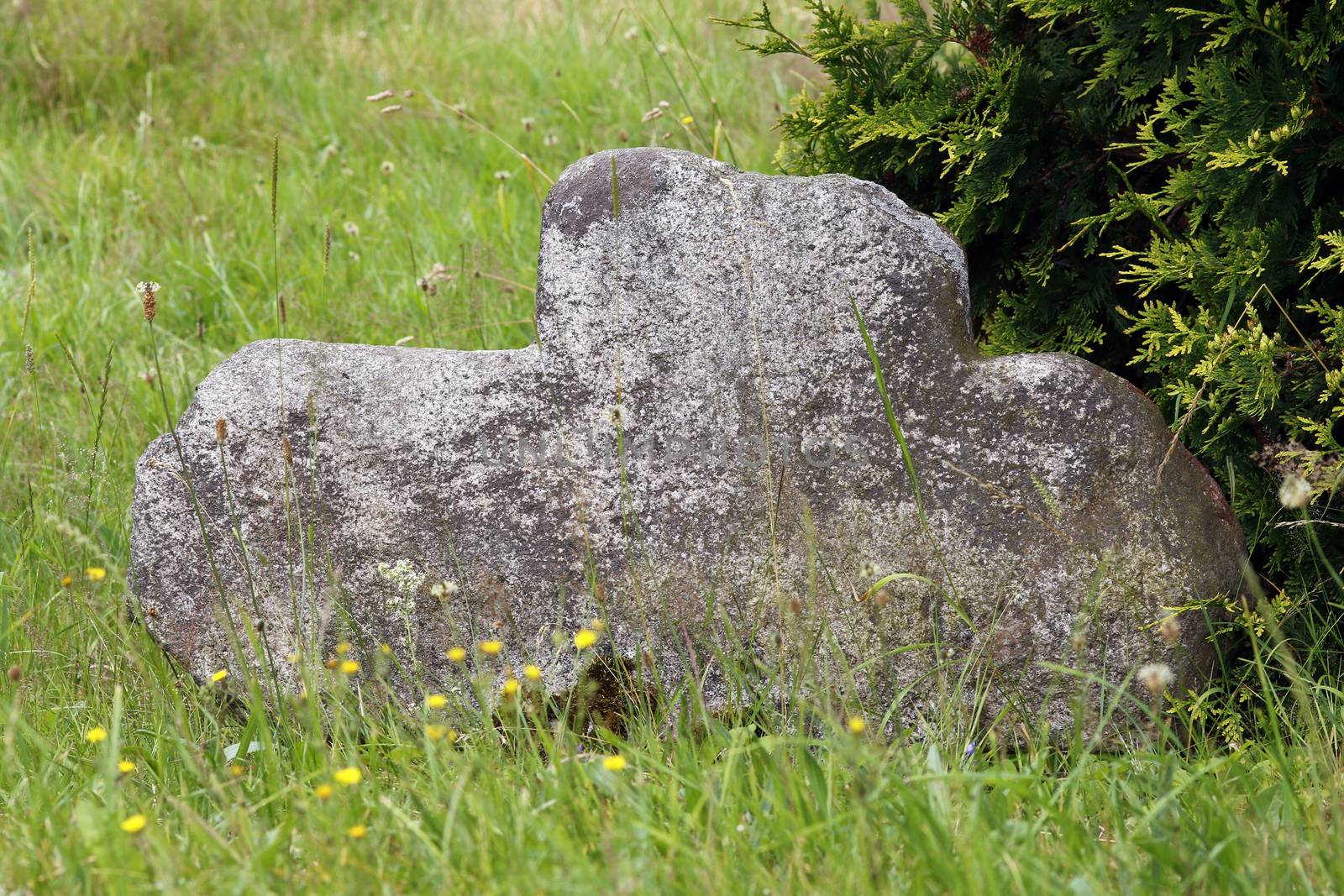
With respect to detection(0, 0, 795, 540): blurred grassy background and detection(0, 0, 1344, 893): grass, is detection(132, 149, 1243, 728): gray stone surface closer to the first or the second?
detection(0, 0, 1344, 893): grass

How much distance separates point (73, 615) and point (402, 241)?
2141 mm

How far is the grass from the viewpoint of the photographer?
1.71 meters

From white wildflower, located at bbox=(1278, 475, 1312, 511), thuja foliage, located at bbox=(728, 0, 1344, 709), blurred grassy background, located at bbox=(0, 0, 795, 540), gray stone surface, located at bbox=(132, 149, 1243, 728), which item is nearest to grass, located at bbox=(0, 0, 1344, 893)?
blurred grassy background, located at bbox=(0, 0, 795, 540)

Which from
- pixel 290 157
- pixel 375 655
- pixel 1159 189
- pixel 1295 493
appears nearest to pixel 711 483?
pixel 375 655

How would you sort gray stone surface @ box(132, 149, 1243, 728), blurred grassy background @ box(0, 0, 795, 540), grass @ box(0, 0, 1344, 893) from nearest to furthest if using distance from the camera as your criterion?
grass @ box(0, 0, 1344, 893), gray stone surface @ box(132, 149, 1243, 728), blurred grassy background @ box(0, 0, 795, 540)

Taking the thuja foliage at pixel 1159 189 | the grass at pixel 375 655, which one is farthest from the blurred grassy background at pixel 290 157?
the thuja foliage at pixel 1159 189

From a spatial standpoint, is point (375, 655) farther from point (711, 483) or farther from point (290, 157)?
point (290, 157)

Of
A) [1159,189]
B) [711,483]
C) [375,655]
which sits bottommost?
[375,655]

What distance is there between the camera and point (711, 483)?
2438mm

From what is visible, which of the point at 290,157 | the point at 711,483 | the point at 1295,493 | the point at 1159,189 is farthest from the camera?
the point at 290,157

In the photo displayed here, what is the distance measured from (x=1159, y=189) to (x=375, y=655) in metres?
2.10

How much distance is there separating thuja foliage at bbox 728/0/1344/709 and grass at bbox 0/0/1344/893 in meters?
0.44

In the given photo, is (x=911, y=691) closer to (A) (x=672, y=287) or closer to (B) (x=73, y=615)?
(A) (x=672, y=287)

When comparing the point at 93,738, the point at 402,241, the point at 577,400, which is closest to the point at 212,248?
the point at 402,241
